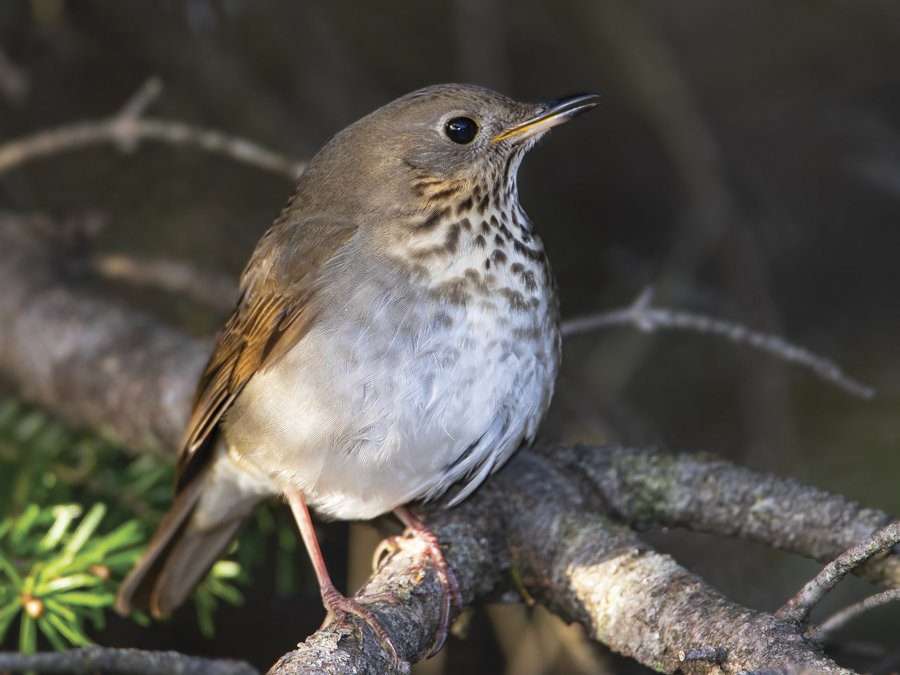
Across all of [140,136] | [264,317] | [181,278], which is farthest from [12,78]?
[264,317]

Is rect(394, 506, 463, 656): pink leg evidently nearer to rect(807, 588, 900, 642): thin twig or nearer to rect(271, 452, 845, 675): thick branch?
rect(271, 452, 845, 675): thick branch

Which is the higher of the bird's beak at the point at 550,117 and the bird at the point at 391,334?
the bird's beak at the point at 550,117

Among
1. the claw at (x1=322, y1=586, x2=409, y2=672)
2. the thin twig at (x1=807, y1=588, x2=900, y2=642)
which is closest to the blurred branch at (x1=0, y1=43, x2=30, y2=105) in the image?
the claw at (x1=322, y1=586, x2=409, y2=672)

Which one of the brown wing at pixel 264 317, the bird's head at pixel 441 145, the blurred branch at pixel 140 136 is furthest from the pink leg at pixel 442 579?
the blurred branch at pixel 140 136

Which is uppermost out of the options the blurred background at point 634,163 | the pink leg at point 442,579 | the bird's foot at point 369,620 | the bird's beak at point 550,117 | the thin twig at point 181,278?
the blurred background at point 634,163

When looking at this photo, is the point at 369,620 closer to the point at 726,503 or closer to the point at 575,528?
the point at 575,528

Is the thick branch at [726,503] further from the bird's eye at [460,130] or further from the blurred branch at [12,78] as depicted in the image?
the blurred branch at [12,78]
